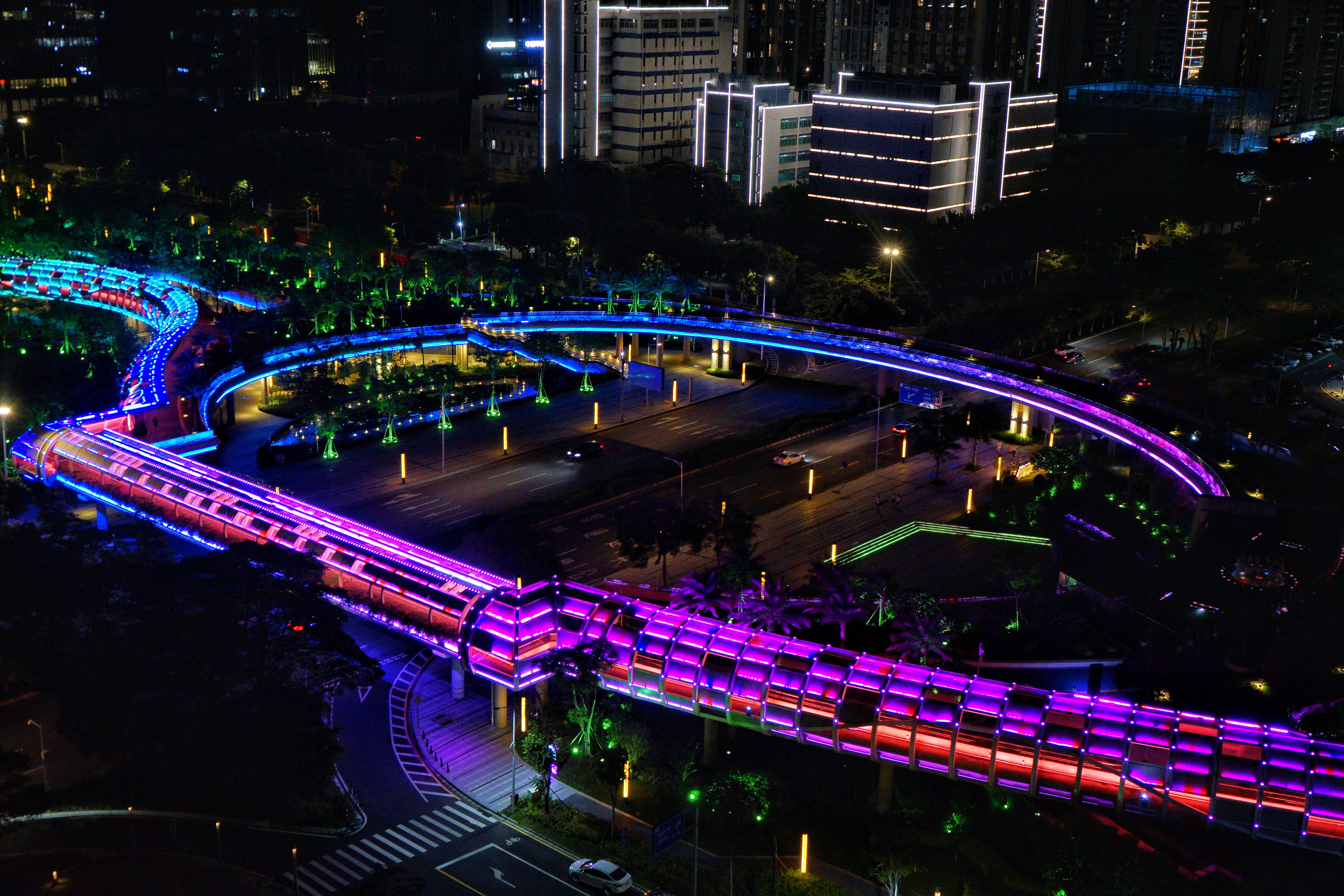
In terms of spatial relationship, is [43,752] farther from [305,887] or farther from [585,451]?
[585,451]

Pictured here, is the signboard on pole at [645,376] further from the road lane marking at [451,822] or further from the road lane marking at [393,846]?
the road lane marking at [393,846]

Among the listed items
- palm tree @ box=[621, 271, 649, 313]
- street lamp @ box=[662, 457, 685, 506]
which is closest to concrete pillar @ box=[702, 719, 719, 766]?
street lamp @ box=[662, 457, 685, 506]

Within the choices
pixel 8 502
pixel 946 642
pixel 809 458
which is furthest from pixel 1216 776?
pixel 8 502

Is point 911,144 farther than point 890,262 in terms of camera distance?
Yes

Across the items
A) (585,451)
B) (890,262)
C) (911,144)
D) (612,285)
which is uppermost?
(911,144)

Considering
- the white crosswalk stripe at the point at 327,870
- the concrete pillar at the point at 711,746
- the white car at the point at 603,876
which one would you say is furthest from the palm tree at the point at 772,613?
the white crosswalk stripe at the point at 327,870

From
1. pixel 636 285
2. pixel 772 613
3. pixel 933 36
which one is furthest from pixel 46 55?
pixel 772 613

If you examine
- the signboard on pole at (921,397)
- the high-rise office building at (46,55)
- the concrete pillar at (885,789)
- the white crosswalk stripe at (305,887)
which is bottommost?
the white crosswalk stripe at (305,887)
